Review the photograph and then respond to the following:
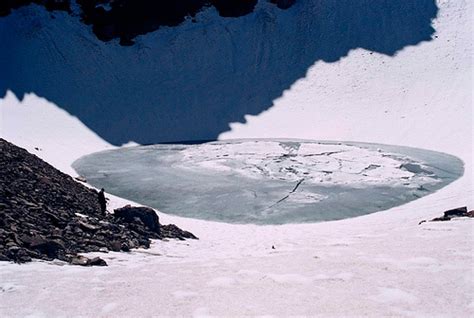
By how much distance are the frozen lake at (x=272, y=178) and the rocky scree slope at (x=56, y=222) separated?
162 inches

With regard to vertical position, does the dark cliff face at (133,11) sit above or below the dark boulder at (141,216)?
above

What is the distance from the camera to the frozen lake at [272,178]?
1653cm

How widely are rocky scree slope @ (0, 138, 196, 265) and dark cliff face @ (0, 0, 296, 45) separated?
3290cm

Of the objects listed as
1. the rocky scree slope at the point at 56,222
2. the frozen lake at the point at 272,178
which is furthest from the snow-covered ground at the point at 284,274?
the frozen lake at the point at 272,178

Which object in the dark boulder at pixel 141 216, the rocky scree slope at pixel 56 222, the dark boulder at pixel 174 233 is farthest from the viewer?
the dark boulder at pixel 174 233

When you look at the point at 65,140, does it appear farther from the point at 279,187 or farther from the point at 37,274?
the point at 37,274

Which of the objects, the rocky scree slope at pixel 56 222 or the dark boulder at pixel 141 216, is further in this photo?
the dark boulder at pixel 141 216

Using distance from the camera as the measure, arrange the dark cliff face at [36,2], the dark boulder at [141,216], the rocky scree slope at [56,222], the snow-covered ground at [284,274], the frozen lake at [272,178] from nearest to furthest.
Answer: the snow-covered ground at [284,274], the rocky scree slope at [56,222], the dark boulder at [141,216], the frozen lake at [272,178], the dark cliff face at [36,2]

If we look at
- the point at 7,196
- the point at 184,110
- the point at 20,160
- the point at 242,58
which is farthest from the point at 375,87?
the point at 7,196

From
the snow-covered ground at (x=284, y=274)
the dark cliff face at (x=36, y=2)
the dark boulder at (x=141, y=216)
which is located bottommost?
the snow-covered ground at (x=284, y=274)

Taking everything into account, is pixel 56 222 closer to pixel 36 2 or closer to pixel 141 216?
pixel 141 216

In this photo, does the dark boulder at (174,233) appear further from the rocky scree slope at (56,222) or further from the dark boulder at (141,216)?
the dark boulder at (141,216)

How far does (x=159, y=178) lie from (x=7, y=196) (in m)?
11.3

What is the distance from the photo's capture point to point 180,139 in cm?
3441
